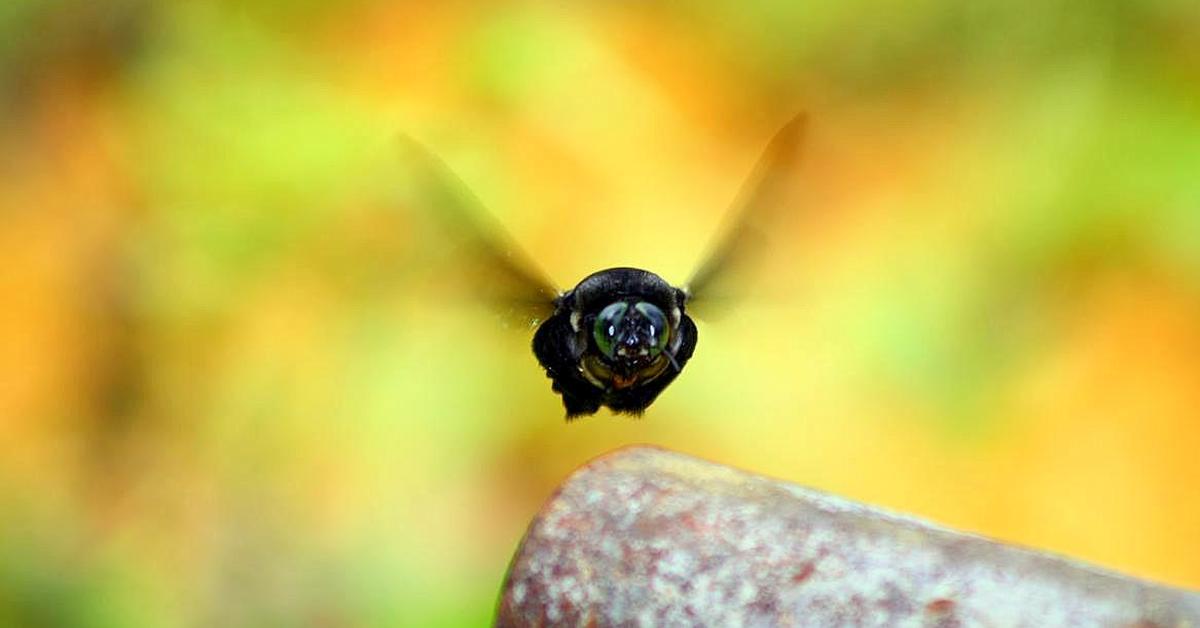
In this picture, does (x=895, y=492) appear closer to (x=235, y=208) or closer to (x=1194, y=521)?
(x=1194, y=521)

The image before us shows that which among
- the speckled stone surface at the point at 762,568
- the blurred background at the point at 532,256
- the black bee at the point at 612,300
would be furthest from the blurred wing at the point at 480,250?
the blurred background at the point at 532,256

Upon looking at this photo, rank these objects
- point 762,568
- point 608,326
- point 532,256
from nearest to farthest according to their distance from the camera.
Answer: point 762,568 → point 608,326 → point 532,256

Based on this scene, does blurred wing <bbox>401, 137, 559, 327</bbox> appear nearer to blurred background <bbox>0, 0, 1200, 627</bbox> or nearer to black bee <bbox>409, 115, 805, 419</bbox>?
black bee <bbox>409, 115, 805, 419</bbox>

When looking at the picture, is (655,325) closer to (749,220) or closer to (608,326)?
(608,326)

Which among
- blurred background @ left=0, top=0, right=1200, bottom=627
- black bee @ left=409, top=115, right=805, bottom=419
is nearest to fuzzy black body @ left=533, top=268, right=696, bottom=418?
black bee @ left=409, top=115, right=805, bottom=419

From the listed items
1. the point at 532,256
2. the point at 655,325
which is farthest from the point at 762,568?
the point at 532,256

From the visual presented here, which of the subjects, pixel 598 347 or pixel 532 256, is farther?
pixel 532 256

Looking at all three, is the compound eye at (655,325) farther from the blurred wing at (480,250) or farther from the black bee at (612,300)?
the blurred wing at (480,250)
